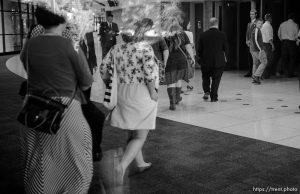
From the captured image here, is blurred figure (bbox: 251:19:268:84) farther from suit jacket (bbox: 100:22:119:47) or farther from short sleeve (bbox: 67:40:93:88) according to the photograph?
short sleeve (bbox: 67:40:93:88)

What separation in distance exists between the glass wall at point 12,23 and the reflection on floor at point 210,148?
22.8 m

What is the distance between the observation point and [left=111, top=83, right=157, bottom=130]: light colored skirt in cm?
410

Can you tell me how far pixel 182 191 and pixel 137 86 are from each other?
1.05 metres

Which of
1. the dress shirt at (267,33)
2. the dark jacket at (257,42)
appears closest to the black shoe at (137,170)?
the dark jacket at (257,42)

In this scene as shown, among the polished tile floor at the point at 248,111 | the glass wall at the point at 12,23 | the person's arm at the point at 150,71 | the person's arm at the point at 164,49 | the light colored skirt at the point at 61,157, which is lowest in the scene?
the polished tile floor at the point at 248,111

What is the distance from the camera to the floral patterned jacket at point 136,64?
13.4 ft

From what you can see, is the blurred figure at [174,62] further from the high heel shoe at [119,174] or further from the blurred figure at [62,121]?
the blurred figure at [62,121]

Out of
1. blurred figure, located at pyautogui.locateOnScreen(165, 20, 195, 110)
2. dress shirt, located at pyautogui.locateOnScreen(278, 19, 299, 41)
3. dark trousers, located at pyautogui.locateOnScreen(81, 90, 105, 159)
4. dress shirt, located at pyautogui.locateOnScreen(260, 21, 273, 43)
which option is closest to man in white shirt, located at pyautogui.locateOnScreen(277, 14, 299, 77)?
dress shirt, located at pyautogui.locateOnScreen(278, 19, 299, 41)

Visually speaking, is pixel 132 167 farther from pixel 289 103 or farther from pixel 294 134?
pixel 289 103

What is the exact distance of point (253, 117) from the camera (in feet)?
24.1

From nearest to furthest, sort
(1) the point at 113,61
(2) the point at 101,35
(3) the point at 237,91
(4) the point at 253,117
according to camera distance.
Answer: (1) the point at 113,61
(4) the point at 253,117
(3) the point at 237,91
(2) the point at 101,35

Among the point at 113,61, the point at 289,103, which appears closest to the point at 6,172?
the point at 113,61

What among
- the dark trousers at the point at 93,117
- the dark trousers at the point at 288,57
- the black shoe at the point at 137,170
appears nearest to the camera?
the dark trousers at the point at 93,117

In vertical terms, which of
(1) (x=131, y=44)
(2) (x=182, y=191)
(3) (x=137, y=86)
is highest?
(1) (x=131, y=44)
